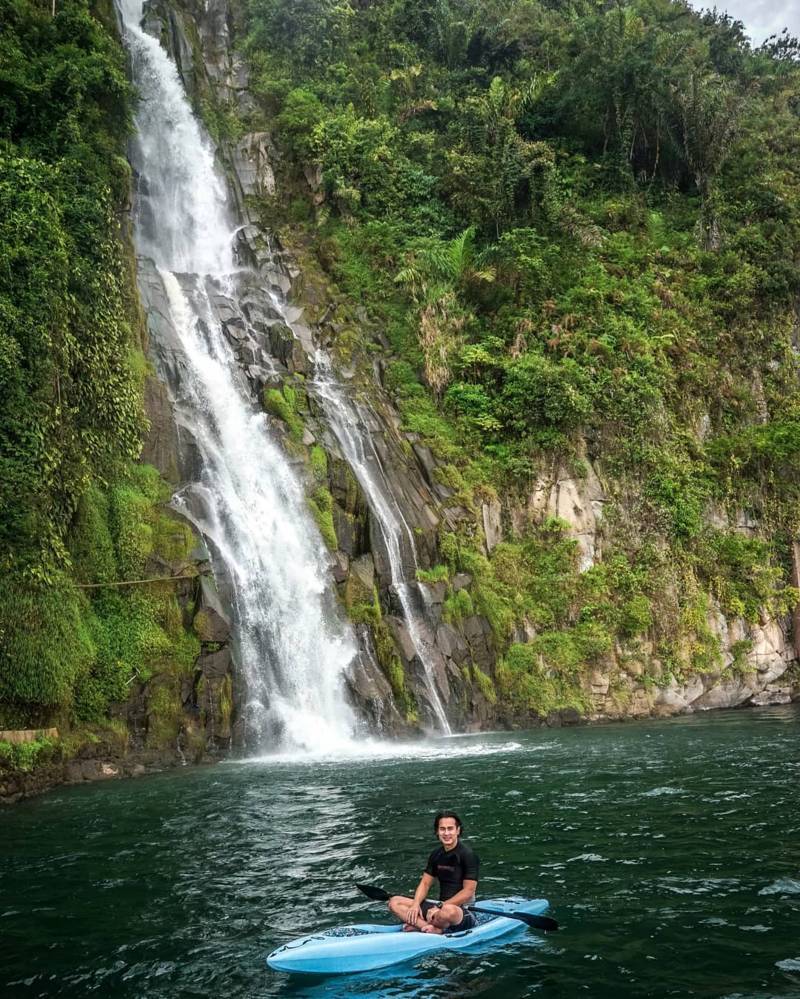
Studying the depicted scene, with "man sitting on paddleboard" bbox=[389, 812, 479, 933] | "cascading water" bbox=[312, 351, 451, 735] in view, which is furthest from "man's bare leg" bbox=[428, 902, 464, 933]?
"cascading water" bbox=[312, 351, 451, 735]

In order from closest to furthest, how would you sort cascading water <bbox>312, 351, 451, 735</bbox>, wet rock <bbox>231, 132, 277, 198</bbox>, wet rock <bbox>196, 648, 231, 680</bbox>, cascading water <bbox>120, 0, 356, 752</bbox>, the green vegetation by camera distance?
wet rock <bbox>196, 648, 231, 680</bbox> → cascading water <bbox>120, 0, 356, 752</bbox> → cascading water <bbox>312, 351, 451, 735</bbox> → the green vegetation → wet rock <bbox>231, 132, 277, 198</bbox>

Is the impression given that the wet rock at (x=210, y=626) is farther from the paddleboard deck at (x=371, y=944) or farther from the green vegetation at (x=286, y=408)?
the paddleboard deck at (x=371, y=944)

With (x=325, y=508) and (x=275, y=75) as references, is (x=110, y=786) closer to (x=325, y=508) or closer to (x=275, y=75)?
(x=325, y=508)

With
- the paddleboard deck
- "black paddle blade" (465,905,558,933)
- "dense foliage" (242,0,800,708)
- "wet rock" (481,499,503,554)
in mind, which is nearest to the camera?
the paddleboard deck

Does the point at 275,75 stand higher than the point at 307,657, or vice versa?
the point at 275,75

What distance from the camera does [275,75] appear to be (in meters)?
36.8

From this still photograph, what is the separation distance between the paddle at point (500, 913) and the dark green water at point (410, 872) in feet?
0.55

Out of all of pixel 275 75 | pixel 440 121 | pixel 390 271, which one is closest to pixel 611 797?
pixel 390 271

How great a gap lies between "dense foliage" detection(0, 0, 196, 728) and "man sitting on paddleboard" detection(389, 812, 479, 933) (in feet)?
32.8

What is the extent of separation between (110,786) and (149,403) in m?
9.78

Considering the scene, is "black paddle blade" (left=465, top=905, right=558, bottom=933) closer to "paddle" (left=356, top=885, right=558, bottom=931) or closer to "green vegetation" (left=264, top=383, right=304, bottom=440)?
"paddle" (left=356, top=885, right=558, bottom=931)

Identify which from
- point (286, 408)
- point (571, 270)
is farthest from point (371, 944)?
point (571, 270)

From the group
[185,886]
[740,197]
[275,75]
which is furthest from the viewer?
[275,75]

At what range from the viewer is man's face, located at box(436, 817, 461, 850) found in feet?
21.4
